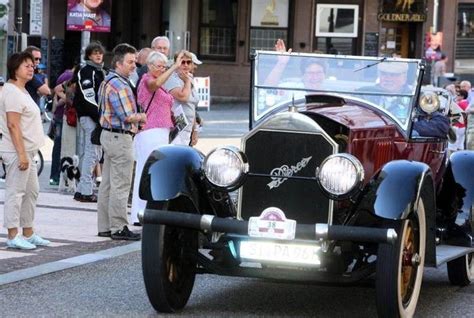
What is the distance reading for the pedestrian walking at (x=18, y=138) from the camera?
997cm

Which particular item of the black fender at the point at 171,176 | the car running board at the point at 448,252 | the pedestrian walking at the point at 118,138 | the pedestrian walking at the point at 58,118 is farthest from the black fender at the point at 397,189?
the pedestrian walking at the point at 58,118

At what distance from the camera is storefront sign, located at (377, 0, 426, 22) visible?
37.0 metres

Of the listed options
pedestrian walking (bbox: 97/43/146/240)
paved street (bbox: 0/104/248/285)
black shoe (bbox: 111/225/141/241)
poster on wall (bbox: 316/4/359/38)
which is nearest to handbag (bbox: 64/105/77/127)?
paved street (bbox: 0/104/248/285)

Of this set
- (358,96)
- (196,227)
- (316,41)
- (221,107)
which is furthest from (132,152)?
(316,41)

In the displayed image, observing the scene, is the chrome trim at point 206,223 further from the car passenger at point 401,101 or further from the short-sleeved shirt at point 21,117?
the short-sleeved shirt at point 21,117

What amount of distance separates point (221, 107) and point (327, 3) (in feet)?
16.9

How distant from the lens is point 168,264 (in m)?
7.96

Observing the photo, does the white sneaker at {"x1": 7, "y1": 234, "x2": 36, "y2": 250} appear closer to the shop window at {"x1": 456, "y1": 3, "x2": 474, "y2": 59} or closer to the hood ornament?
the hood ornament

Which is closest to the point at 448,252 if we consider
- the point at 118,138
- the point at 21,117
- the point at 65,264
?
the point at 65,264

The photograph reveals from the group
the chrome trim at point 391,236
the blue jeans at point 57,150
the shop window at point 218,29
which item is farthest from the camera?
the shop window at point 218,29

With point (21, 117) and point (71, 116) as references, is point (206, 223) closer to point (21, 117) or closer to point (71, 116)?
point (21, 117)

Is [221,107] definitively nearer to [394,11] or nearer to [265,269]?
[394,11]

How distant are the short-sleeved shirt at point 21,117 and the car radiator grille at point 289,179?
288cm

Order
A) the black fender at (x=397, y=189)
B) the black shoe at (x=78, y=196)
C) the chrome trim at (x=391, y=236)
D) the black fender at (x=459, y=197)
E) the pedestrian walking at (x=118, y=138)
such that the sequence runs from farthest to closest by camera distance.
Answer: the black shoe at (x=78, y=196)
the pedestrian walking at (x=118, y=138)
the black fender at (x=459, y=197)
the black fender at (x=397, y=189)
the chrome trim at (x=391, y=236)
